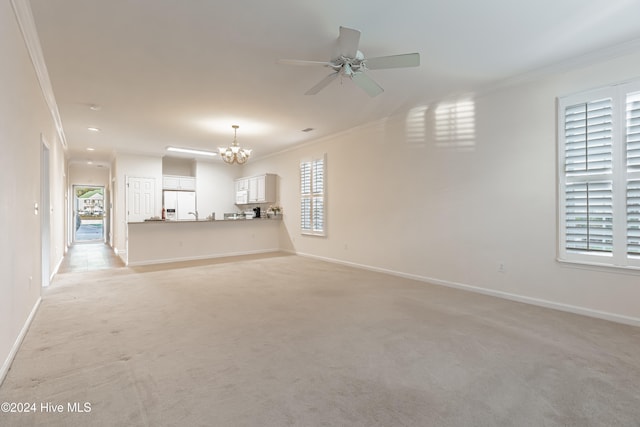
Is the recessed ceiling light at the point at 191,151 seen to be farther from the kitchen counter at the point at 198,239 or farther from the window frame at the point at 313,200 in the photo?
the window frame at the point at 313,200

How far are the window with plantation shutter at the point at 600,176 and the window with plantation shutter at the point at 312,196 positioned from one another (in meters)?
4.40

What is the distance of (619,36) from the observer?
9.81ft

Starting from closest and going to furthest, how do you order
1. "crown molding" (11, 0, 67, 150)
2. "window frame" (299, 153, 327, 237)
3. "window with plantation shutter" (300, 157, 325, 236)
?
"crown molding" (11, 0, 67, 150), "window frame" (299, 153, 327, 237), "window with plantation shutter" (300, 157, 325, 236)

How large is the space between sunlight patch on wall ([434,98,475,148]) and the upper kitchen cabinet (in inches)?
197

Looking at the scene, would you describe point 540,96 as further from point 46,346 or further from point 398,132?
point 46,346

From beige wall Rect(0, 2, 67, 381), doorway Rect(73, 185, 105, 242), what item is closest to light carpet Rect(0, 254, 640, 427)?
beige wall Rect(0, 2, 67, 381)

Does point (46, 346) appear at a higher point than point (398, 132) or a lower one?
lower

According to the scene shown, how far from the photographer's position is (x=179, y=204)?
9367 mm

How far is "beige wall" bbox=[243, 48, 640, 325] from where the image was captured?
3463 mm

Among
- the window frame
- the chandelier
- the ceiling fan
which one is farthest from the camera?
the window frame

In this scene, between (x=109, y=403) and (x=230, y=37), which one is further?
(x=230, y=37)

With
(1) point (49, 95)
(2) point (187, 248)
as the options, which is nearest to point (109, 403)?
(1) point (49, 95)

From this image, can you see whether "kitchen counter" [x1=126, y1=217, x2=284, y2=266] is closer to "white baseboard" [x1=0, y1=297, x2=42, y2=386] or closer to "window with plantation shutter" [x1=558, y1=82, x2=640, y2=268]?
"white baseboard" [x1=0, y1=297, x2=42, y2=386]

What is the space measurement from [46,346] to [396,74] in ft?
14.6
